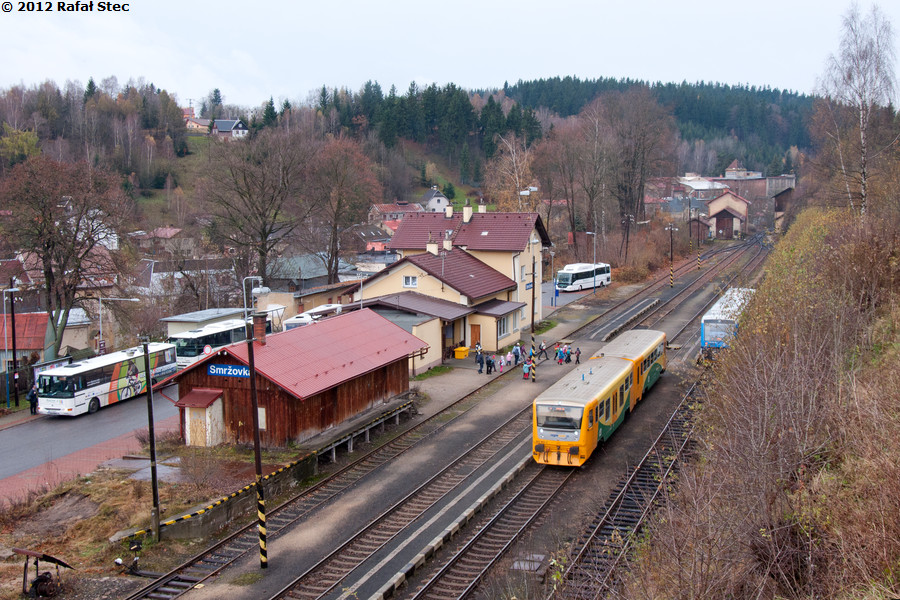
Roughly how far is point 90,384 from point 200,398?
1055cm

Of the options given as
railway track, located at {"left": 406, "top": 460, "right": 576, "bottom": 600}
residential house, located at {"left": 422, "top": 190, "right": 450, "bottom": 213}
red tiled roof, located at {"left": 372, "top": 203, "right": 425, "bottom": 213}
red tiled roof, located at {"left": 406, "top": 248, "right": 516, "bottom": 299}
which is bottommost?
railway track, located at {"left": 406, "top": 460, "right": 576, "bottom": 600}

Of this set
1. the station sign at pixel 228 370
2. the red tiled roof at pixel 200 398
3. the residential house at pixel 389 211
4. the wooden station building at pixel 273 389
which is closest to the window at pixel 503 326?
the wooden station building at pixel 273 389

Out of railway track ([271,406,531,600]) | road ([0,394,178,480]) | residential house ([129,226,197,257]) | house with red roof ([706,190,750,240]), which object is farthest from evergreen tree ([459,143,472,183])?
railway track ([271,406,531,600])

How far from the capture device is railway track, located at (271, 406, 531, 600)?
14.6 meters

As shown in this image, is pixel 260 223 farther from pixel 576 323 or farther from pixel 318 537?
pixel 318 537

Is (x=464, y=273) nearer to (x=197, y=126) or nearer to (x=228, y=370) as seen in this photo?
(x=228, y=370)

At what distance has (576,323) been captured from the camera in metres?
46.0

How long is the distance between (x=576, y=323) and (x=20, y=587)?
36.0 meters

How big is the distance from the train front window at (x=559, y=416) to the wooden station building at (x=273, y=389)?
6.50 meters

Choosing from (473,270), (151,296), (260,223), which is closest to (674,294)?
(473,270)

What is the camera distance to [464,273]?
132 feet

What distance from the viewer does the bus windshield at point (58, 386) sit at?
28453mm

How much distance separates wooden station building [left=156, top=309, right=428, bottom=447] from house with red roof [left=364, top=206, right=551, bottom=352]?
12958 millimetres

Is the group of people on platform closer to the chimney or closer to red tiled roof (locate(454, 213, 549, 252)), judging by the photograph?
red tiled roof (locate(454, 213, 549, 252))
